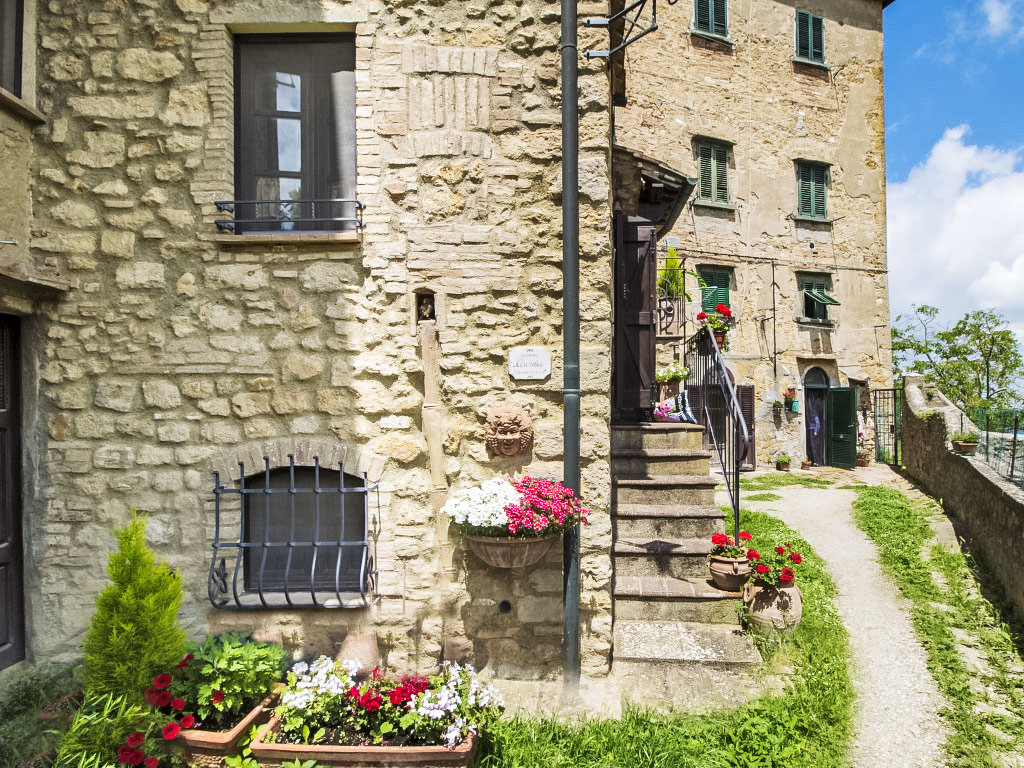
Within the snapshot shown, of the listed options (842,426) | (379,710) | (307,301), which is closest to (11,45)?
(307,301)

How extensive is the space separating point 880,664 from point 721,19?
45.2 feet

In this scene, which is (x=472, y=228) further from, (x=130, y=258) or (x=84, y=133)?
(x=84, y=133)

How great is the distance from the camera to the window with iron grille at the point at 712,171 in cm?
1327

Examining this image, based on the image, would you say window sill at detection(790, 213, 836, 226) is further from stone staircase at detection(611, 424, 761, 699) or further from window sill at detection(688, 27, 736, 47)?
stone staircase at detection(611, 424, 761, 699)

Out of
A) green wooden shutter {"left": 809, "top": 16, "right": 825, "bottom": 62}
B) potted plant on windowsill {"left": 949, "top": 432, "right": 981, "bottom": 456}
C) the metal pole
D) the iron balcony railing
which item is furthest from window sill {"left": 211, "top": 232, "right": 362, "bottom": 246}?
green wooden shutter {"left": 809, "top": 16, "right": 825, "bottom": 62}

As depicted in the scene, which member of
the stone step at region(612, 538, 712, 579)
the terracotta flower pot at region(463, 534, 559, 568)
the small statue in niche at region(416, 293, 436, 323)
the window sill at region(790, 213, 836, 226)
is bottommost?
the stone step at region(612, 538, 712, 579)

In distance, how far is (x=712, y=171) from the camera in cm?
1337

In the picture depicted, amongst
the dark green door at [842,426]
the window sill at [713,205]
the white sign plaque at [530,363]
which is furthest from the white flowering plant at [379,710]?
the dark green door at [842,426]

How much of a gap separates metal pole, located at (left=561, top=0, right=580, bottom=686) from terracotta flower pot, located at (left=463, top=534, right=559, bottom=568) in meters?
0.26

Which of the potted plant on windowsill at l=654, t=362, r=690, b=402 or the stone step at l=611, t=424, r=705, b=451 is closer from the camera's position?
the stone step at l=611, t=424, r=705, b=451

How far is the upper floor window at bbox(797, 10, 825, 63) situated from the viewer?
46.2 ft

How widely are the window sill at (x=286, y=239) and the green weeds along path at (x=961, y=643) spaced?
449 centimetres

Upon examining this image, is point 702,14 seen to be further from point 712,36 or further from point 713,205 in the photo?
point 713,205

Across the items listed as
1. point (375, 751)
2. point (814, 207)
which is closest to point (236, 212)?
point (375, 751)
